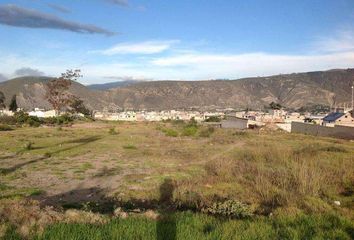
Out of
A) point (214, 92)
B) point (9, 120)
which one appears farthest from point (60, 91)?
point (214, 92)

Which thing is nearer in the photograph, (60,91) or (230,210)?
(230,210)

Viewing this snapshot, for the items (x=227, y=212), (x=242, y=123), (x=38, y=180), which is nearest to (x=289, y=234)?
(x=227, y=212)

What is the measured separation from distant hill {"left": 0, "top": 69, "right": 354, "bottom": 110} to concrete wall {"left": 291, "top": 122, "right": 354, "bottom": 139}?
104093 millimetres

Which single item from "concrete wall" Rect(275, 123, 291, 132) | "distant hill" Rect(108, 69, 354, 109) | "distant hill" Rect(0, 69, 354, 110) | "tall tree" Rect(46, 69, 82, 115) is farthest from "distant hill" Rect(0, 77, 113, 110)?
"concrete wall" Rect(275, 123, 291, 132)

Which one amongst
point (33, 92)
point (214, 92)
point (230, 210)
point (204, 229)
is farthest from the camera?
point (214, 92)

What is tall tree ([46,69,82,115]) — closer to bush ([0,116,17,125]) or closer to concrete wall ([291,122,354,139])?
bush ([0,116,17,125])

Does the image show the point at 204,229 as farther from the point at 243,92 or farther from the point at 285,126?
the point at 243,92

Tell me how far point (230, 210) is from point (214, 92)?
175 meters

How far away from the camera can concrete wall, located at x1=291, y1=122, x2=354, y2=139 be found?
4870cm

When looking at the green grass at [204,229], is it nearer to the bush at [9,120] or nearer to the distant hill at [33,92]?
the bush at [9,120]

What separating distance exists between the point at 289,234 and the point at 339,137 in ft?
146

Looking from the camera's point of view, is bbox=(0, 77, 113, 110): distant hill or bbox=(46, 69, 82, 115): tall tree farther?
bbox=(0, 77, 113, 110): distant hill

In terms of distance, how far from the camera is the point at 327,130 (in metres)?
52.2

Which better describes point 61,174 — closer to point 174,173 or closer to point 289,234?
point 174,173
